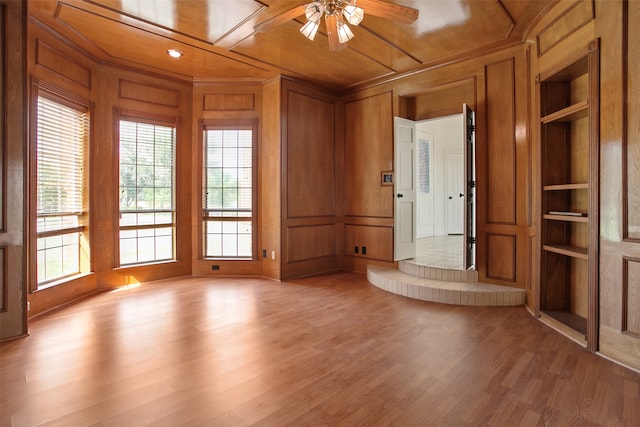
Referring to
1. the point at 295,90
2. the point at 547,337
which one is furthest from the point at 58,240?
the point at 547,337

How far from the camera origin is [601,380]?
2.42m

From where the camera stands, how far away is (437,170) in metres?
8.80

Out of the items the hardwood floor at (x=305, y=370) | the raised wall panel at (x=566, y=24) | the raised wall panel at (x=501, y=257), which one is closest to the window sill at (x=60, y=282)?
the hardwood floor at (x=305, y=370)

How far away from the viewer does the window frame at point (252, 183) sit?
566 centimetres

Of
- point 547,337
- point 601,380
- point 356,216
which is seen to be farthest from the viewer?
point 356,216

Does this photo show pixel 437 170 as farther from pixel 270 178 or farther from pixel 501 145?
pixel 270 178

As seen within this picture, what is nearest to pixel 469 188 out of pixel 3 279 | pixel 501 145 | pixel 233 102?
pixel 501 145

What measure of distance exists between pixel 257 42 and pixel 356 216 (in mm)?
3060

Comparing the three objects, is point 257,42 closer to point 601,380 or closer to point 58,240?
point 58,240

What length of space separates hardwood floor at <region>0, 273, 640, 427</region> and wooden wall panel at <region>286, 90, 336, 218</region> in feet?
7.04

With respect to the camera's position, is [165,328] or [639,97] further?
[165,328]

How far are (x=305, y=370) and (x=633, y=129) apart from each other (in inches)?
116

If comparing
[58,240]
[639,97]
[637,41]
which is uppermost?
[637,41]

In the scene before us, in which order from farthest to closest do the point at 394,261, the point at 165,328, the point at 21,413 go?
1. the point at 394,261
2. the point at 165,328
3. the point at 21,413
